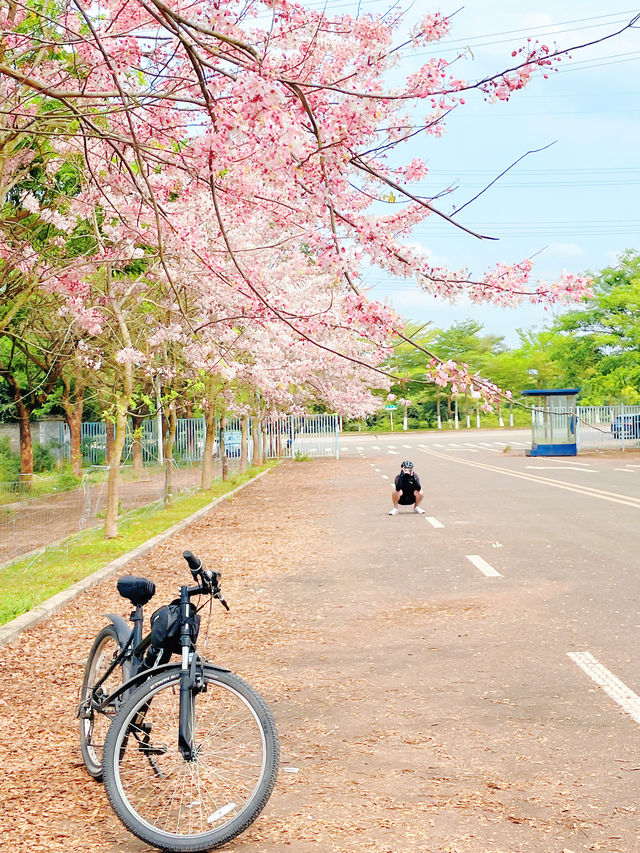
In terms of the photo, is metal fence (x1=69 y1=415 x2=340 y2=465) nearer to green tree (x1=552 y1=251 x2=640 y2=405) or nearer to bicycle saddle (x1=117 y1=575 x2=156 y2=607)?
green tree (x1=552 y1=251 x2=640 y2=405)

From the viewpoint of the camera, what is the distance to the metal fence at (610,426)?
197 ft

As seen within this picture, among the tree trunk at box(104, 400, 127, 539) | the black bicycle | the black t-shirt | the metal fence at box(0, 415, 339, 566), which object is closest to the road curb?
the tree trunk at box(104, 400, 127, 539)

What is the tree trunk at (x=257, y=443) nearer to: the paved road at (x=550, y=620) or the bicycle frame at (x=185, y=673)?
the paved road at (x=550, y=620)

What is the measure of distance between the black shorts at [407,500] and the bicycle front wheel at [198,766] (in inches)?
628

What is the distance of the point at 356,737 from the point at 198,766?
1409mm

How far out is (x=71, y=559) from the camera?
16.0 m

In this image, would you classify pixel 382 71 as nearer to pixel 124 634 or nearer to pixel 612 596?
pixel 124 634

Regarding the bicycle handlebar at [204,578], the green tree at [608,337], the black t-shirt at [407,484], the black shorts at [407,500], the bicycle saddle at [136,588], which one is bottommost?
the black shorts at [407,500]

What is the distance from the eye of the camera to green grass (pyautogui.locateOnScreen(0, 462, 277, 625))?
12.1 meters

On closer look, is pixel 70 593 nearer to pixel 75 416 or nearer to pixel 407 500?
pixel 407 500

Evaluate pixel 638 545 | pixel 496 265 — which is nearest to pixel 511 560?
pixel 638 545

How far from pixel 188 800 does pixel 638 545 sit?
10411 mm

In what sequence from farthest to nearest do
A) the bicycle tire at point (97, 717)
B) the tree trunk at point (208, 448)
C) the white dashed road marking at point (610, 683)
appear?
the tree trunk at point (208, 448) → the white dashed road marking at point (610, 683) → the bicycle tire at point (97, 717)

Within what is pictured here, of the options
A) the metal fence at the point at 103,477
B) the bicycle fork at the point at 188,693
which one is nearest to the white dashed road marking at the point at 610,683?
the bicycle fork at the point at 188,693
